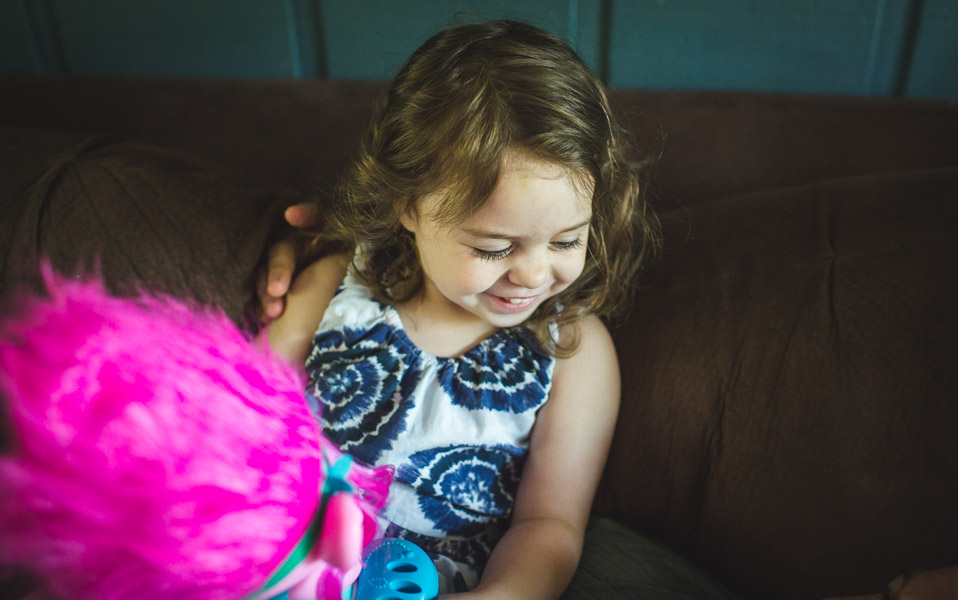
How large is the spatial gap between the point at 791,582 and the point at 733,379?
0.83 ft

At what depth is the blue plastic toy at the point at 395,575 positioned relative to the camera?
0.61 m

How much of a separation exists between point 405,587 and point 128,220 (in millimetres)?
707

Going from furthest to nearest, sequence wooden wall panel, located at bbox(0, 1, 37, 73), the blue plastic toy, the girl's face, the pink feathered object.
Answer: wooden wall panel, located at bbox(0, 1, 37, 73) → the girl's face → the blue plastic toy → the pink feathered object

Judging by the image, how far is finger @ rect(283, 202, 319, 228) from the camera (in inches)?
41.7

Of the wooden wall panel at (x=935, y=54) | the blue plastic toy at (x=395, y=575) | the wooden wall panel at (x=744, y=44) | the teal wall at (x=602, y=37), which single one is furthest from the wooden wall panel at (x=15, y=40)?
the wooden wall panel at (x=935, y=54)

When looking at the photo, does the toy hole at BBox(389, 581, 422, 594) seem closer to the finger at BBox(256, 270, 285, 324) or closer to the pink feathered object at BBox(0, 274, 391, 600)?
the pink feathered object at BBox(0, 274, 391, 600)

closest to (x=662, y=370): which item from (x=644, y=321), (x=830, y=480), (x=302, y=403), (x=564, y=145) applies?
(x=644, y=321)

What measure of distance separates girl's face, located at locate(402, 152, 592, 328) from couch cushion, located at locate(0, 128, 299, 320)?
0.32 meters

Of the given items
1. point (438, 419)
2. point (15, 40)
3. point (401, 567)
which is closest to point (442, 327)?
point (438, 419)

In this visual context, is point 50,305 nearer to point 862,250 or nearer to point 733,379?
point 733,379

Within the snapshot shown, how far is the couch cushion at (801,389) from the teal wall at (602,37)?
0.34 m

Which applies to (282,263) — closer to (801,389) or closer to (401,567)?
(401,567)

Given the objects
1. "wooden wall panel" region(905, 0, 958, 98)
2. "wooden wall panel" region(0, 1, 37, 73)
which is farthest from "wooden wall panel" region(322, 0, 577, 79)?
"wooden wall panel" region(0, 1, 37, 73)

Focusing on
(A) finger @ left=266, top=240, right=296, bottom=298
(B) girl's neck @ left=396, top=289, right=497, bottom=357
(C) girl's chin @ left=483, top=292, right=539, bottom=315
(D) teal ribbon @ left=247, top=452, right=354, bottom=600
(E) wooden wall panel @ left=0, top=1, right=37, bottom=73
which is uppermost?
(E) wooden wall panel @ left=0, top=1, right=37, bottom=73
